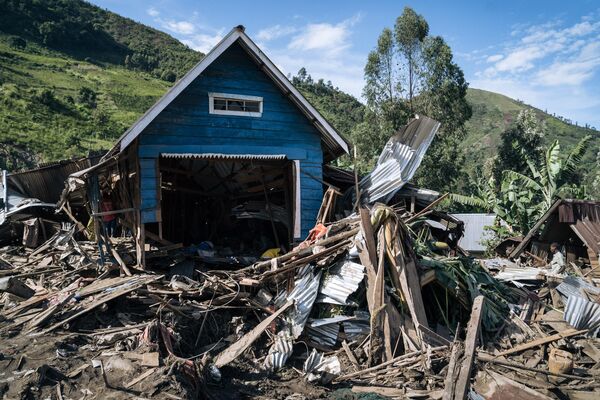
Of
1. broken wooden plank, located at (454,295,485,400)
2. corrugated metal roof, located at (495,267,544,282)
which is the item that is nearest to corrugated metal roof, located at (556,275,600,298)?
corrugated metal roof, located at (495,267,544,282)

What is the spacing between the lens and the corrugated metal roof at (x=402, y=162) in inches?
430

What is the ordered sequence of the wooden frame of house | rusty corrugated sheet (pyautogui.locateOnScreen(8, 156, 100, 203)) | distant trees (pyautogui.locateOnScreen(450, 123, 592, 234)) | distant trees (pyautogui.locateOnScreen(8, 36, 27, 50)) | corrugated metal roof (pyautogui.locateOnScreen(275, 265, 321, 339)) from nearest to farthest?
corrugated metal roof (pyautogui.locateOnScreen(275, 265, 321, 339)) → the wooden frame of house → rusty corrugated sheet (pyautogui.locateOnScreen(8, 156, 100, 203)) → distant trees (pyautogui.locateOnScreen(450, 123, 592, 234)) → distant trees (pyautogui.locateOnScreen(8, 36, 27, 50))

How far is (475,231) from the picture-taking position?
26375 mm

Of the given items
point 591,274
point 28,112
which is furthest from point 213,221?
point 28,112

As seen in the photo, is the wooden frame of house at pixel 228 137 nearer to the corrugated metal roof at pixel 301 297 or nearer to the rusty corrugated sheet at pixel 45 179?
the corrugated metal roof at pixel 301 297

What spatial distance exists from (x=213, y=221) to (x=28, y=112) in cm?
3927

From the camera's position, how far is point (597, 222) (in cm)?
1622

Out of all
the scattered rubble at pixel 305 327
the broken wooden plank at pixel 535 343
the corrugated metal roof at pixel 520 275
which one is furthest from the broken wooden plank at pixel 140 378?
the corrugated metal roof at pixel 520 275

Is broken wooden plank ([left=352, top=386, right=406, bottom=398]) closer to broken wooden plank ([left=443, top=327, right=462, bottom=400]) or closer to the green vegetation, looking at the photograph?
broken wooden plank ([left=443, top=327, right=462, bottom=400])

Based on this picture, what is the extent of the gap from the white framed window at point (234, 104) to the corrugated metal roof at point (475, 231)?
18735mm

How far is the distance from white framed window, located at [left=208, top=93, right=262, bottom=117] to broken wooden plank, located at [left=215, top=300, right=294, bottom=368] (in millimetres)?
4911

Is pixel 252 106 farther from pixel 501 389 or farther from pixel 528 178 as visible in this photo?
pixel 528 178

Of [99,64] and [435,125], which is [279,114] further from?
[99,64]

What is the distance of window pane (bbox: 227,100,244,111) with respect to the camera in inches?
419
